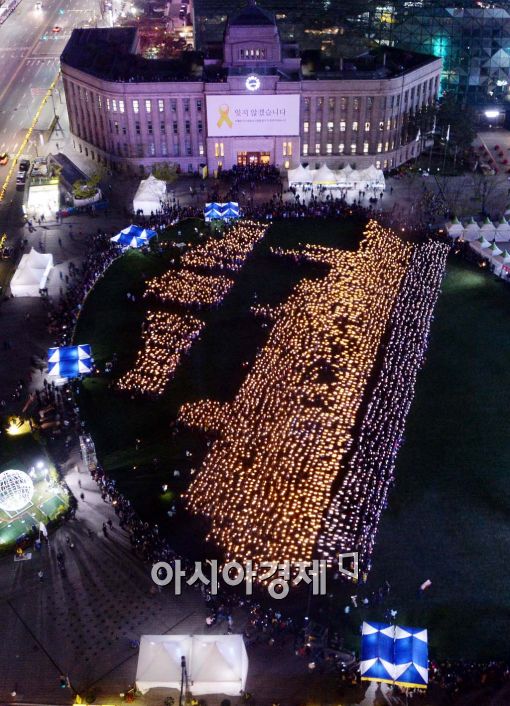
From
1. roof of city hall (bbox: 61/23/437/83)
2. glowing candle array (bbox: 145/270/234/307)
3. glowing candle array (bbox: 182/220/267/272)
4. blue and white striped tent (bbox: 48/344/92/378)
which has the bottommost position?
glowing candle array (bbox: 182/220/267/272)

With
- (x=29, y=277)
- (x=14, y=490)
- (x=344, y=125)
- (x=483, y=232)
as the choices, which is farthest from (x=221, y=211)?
(x=14, y=490)

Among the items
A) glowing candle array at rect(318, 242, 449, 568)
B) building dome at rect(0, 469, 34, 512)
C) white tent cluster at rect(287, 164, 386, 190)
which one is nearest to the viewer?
glowing candle array at rect(318, 242, 449, 568)

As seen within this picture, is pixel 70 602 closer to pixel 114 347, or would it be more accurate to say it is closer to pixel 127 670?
pixel 127 670

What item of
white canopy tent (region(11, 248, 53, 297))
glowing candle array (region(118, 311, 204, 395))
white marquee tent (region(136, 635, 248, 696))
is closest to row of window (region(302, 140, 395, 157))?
glowing candle array (region(118, 311, 204, 395))

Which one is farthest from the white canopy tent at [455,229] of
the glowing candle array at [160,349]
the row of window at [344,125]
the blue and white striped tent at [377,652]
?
the blue and white striped tent at [377,652]

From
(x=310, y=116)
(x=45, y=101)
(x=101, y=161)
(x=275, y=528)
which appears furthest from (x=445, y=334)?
(x=45, y=101)

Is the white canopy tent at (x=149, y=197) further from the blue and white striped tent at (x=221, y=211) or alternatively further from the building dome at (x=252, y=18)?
the building dome at (x=252, y=18)

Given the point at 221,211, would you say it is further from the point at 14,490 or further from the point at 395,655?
the point at 395,655

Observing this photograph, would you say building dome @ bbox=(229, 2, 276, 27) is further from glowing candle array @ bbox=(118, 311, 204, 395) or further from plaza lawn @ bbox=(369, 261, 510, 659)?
plaza lawn @ bbox=(369, 261, 510, 659)
